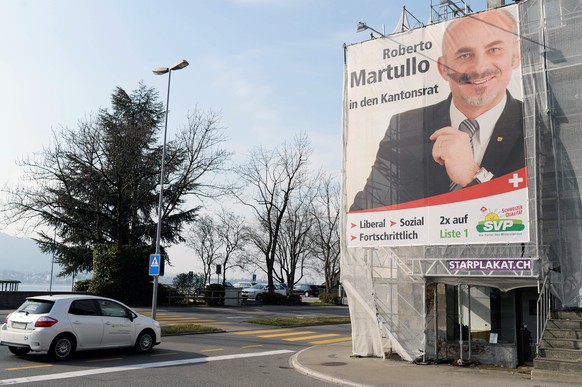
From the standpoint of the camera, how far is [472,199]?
46.1 ft

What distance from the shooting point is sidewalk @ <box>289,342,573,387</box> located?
1118 cm

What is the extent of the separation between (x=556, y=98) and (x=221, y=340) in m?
12.7

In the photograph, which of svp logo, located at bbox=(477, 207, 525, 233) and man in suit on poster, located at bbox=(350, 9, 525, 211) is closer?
svp logo, located at bbox=(477, 207, 525, 233)

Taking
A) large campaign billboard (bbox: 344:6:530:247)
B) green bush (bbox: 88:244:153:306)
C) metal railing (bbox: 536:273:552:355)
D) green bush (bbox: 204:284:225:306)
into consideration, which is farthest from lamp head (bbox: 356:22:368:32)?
green bush (bbox: 204:284:225:306)

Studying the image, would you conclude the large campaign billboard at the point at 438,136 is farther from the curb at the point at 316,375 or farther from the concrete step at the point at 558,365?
the curb at the point at 316,375

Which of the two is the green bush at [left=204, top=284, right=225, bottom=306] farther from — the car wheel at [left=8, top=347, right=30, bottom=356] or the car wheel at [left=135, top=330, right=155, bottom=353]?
the car wheel at [left=8, top=347, right=30, bottom=356]

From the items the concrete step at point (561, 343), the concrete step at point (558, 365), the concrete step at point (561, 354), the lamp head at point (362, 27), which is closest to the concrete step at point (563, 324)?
the concrete step at point (561, 343)

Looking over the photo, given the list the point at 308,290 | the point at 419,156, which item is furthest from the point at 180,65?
the point at 308,290

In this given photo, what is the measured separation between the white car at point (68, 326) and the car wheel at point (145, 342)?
0.03 m

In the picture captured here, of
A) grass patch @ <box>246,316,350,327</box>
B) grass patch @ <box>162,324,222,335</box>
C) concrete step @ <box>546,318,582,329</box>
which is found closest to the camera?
concrete step @ <box>546,318,582,329</box>

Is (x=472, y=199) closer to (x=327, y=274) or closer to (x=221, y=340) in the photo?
(x=221, y=340)

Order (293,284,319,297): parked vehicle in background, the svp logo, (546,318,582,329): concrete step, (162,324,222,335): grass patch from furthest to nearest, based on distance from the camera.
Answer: (293,284,319,297): parked vehicle in background, (162,324,222,335): grass patch, the svp logo, (546,318,582,329): concrete step

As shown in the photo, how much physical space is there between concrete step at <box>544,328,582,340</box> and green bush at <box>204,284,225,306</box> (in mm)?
29009

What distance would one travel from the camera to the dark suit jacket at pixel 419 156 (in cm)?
1374
